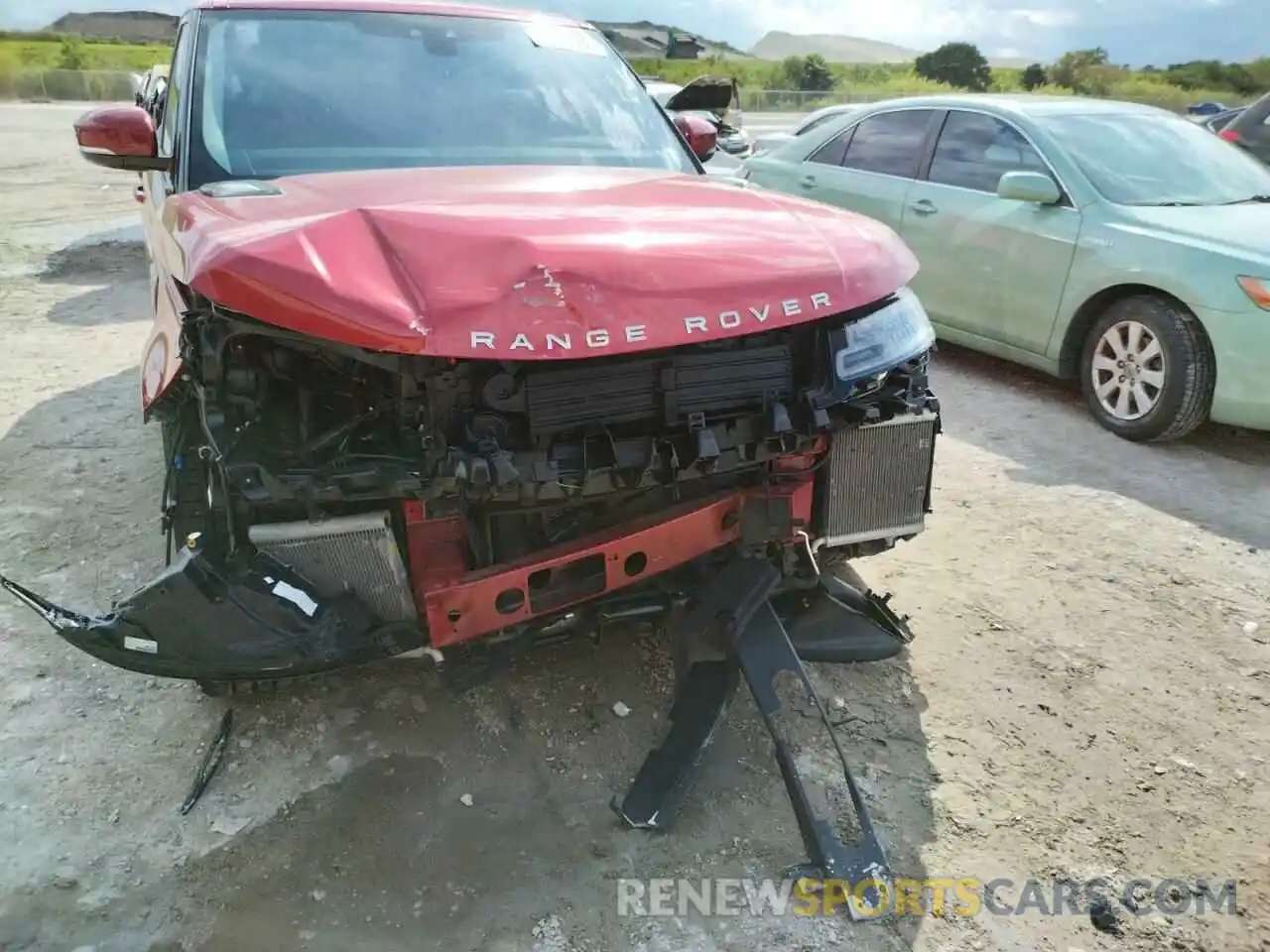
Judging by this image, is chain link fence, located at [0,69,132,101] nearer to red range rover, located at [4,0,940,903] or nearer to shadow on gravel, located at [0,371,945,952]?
red range rover, located at [4,0,940,903]

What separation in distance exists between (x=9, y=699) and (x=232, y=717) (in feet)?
2.41

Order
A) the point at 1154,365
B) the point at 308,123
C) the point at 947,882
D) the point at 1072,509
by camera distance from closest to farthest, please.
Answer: the point at 947,882, the point at 308,123, the point at 1072,509, the point at 1154,365

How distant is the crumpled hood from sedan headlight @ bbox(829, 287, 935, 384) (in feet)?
0.39

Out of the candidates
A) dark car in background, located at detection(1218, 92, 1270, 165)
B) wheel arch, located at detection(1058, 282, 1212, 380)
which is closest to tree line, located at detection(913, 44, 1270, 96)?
dark car in background, located at detection(1218, 92, 1270, 165)

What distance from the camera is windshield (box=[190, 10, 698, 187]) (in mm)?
3047

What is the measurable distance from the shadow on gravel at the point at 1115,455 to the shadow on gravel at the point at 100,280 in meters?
5.50

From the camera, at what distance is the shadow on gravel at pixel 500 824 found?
221 centimetres

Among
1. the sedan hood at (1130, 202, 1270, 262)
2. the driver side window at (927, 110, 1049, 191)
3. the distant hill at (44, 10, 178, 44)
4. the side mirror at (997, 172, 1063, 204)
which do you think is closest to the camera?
the sedan hood at (1130, 202, 1270, 262)

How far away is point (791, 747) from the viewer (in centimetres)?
280

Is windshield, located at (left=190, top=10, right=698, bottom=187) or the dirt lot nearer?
the dirt lot

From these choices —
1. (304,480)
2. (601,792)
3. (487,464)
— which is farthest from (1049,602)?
(304,480)

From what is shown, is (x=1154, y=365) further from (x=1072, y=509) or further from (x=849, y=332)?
(x=849, y=332)

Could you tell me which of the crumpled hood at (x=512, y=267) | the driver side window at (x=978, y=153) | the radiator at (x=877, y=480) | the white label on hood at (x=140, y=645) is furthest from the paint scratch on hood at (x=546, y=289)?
the driver side window at (x=978, y=153)

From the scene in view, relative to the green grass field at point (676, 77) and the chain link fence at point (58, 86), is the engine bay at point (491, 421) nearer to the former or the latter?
the green grass field at point (676, 77)
